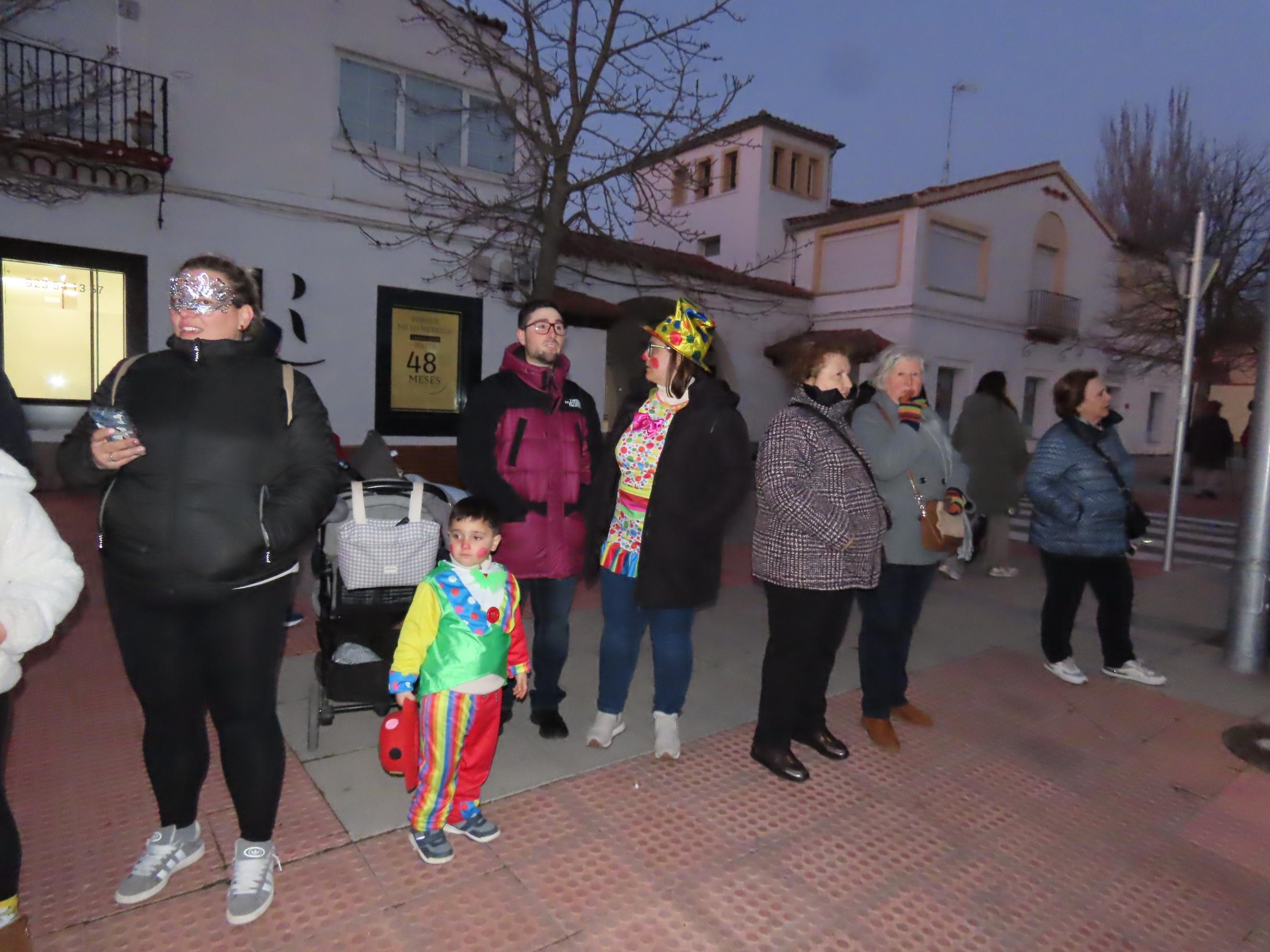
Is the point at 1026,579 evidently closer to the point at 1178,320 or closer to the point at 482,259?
the point at 482,259

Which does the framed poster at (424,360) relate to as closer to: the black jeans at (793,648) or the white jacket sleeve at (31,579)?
the black jeans at (793,648)

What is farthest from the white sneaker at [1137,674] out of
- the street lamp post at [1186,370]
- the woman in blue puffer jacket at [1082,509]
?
the street lamp post at [1186,370]

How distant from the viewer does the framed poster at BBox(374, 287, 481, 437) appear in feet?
37.7

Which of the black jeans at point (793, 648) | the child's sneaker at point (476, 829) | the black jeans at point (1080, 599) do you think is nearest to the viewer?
the child's sneaker at point (476, 829)

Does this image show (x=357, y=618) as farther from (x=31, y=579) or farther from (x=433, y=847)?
(x=31, y=579)

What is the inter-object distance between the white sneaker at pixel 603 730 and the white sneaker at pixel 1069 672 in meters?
3.08

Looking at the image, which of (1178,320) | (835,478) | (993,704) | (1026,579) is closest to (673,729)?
(835,478)

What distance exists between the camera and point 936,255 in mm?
19562

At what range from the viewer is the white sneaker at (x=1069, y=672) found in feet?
16.8

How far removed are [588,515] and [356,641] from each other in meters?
1.17

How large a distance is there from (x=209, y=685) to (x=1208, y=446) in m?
18.8

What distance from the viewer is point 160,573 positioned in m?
2.25

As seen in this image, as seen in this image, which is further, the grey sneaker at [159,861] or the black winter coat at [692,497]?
the black winter coat at [692,497]

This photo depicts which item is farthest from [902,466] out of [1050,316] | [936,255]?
[1050,316]
